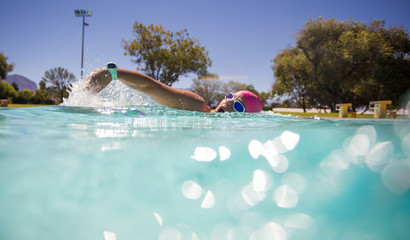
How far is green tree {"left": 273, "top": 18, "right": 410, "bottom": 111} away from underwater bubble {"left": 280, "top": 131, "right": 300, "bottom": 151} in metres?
23.2

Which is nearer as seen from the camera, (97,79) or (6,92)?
(97,79)

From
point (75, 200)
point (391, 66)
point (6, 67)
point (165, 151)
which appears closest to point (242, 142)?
point (165, 151)

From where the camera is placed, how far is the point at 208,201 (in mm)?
1518

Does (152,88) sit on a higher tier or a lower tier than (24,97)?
higher

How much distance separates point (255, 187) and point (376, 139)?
1535mm

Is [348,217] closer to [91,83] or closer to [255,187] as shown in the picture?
[255,187]

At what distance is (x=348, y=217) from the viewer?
1.60 meters

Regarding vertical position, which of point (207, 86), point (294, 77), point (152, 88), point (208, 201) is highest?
point (294, 77)

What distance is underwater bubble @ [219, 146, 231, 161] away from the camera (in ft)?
5.78

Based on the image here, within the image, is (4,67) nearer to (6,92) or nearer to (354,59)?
(6,92)

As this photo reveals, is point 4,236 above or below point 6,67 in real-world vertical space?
below

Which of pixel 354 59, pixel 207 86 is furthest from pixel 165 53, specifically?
→ pixel 354 59

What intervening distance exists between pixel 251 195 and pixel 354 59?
25.4 metres

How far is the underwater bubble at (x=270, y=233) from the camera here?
1.46m
